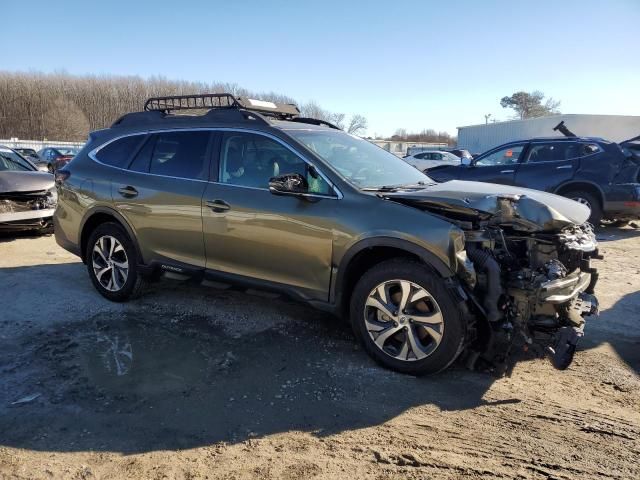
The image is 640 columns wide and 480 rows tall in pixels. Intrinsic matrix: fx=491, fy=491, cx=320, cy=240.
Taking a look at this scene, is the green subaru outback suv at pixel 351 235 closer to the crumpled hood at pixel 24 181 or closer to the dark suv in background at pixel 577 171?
the crumpled hood at pixel 24 181

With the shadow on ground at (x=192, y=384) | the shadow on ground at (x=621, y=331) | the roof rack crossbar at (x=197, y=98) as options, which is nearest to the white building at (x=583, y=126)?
the shadow on ground at (x=621, y=331)

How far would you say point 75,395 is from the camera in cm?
327

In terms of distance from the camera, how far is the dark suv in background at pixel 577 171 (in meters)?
8.91

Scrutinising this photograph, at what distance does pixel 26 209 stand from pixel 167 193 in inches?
195

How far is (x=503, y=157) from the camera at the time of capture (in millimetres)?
10234

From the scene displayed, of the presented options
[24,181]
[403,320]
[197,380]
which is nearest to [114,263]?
[197,380]

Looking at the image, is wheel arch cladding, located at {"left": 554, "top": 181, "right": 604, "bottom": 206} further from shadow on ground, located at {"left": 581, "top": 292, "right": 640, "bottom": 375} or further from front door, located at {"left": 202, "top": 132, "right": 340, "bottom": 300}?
front door, located at {"left": 202, "top": 132, "right": 340, "bottom": 300}

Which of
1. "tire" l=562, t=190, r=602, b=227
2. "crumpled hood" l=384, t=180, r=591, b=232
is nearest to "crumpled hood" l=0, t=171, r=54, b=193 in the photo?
"crumpled hood" l=384, t=180, r=591, b=232

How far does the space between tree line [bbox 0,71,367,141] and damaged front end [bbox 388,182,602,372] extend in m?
59.0

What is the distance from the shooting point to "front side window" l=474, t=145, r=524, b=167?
10023mm

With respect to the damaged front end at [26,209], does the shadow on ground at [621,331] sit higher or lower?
lower

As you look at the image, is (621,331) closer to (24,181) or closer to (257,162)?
(257,162)

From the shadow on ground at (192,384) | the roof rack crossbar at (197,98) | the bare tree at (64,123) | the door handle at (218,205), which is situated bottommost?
the shadow on ground at (192,384)

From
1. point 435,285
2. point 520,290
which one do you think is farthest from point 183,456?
point 520,290
